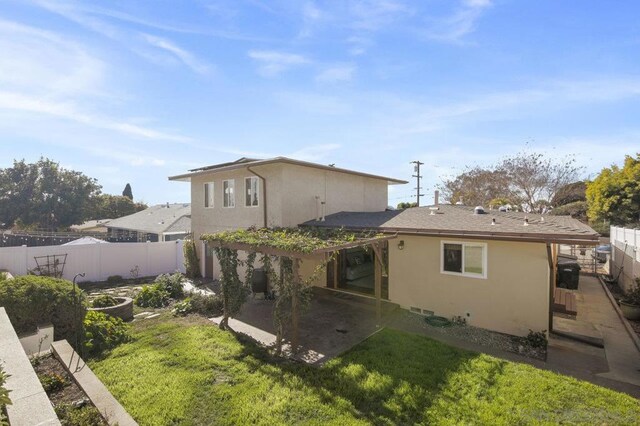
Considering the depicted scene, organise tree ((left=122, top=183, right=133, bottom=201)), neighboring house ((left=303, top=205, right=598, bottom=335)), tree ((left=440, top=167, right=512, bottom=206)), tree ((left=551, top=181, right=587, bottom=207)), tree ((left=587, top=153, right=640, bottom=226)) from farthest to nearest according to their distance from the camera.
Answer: tree ((left=122, top=183, right=133, bottom=201)) < tree ((left=551, top=181, right=587, bottom=207)) < tree ((left=440, top=167, right=512, bottom=206)) < tree ((left=587, top=153, right=640, bottom=226)) < neighboring house ((left=303, top=205, right=598, bottom=335))

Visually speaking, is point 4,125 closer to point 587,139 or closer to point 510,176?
point 587,139

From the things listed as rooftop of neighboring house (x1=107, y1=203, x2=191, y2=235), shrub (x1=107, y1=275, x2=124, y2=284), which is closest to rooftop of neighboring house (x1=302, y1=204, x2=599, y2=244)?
shrub (x1=107, y1=275, x2=124, y2=284)

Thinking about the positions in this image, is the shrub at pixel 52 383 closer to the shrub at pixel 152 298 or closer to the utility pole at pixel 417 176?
the shrub at pixel 152 298

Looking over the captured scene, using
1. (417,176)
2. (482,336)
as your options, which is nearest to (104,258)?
(482,336)

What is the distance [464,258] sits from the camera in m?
9.62

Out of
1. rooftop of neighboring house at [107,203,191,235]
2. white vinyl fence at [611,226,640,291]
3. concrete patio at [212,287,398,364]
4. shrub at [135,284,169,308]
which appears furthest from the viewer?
rooftop of neighboring house at [107,203,191,235]

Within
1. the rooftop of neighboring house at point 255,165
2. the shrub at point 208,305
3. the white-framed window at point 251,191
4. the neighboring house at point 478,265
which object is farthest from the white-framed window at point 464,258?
the white-framed window at point 251,191

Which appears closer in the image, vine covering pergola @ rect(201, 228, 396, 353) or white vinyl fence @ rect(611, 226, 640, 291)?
vine covering pergola @ rect(201, 228, 396, 353)

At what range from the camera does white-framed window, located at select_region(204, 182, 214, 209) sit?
654 inches

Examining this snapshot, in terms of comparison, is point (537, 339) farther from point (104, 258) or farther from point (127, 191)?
point (127, 191)

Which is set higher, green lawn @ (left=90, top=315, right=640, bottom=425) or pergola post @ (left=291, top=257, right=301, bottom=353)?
pergola post @ (left=291, top=257, right=301, bottom=353)

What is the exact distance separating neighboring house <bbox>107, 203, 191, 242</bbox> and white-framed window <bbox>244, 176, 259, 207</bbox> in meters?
12.1

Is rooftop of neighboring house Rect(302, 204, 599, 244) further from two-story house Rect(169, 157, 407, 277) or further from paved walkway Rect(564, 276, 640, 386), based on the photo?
paved walkway Rect(564, 276, 640, 386)

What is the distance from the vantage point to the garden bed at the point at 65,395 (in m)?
4.63
